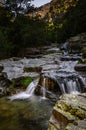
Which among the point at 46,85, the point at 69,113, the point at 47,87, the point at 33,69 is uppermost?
the point at 69,113

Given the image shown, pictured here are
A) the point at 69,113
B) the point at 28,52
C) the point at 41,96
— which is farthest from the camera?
the point at 28,52

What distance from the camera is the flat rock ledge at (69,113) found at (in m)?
5.60

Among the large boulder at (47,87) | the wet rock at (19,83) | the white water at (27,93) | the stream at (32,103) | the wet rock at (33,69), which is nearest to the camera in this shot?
the stream at (32,103)

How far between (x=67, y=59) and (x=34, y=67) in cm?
569

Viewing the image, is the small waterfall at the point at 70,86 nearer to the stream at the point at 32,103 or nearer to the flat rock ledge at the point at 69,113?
the stream at the point at 32,103

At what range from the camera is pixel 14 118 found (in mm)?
9680

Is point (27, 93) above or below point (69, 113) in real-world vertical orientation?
below

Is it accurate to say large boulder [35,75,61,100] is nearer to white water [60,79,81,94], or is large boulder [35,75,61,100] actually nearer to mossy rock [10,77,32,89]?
white water [60,79,81,94]

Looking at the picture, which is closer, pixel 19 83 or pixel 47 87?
pixel 47 87

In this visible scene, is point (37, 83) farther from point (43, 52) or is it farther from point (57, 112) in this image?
point (43, 52)

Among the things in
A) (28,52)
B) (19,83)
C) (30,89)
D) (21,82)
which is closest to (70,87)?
(30,89)

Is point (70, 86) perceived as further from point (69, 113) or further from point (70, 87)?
point (69, 113)

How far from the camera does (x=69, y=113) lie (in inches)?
235

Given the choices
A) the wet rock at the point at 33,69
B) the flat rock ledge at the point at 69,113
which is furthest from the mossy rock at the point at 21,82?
the flat rock ledge at the point at 69,113
